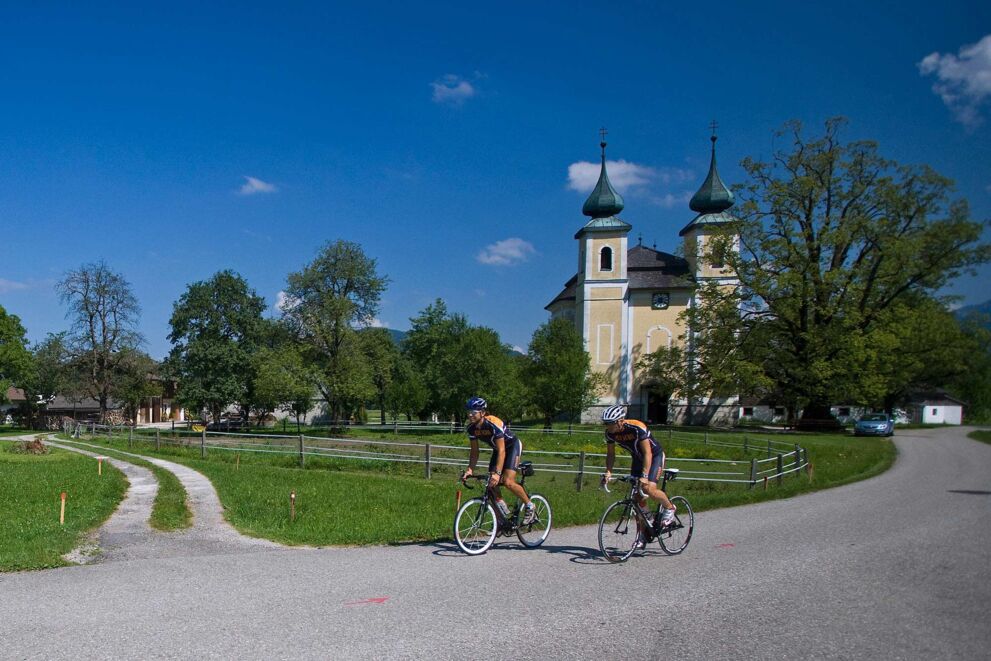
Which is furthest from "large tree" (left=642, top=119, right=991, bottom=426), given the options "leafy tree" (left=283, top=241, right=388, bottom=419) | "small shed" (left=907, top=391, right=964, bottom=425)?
"small shed" (left=907, top=391, right=964, bottom=425)

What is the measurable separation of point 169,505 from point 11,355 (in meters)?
48.9

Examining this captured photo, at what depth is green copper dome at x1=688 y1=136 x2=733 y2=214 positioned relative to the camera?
185 ft

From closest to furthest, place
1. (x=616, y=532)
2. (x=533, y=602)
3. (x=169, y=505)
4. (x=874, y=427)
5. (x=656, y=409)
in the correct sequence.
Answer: (x=533, y=602) → (x=616, y=532) → (x=169, y=505) → (x=874, y=427) → (x=656, y=409)

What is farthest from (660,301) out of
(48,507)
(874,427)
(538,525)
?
(48,507)

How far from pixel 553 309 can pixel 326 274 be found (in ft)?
88.8

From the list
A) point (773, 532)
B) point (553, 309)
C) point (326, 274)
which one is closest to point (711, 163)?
point (553, 309)

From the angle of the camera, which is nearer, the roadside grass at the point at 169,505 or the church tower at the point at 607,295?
the roadside grass at the point at 169,505

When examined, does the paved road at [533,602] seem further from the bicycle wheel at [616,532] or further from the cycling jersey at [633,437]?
the cycling jersey at [633,437]

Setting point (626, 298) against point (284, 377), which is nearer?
point (284, 377)

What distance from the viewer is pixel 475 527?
852 cm

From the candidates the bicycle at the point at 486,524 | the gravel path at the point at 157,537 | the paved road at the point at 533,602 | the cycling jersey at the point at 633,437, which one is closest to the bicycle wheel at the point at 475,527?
the bicycle at the point at 486,524

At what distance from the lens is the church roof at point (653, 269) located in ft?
187

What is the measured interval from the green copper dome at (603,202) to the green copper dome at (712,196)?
661 cm

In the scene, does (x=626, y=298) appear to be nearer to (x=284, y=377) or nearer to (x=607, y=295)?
(x=607, y=295)
